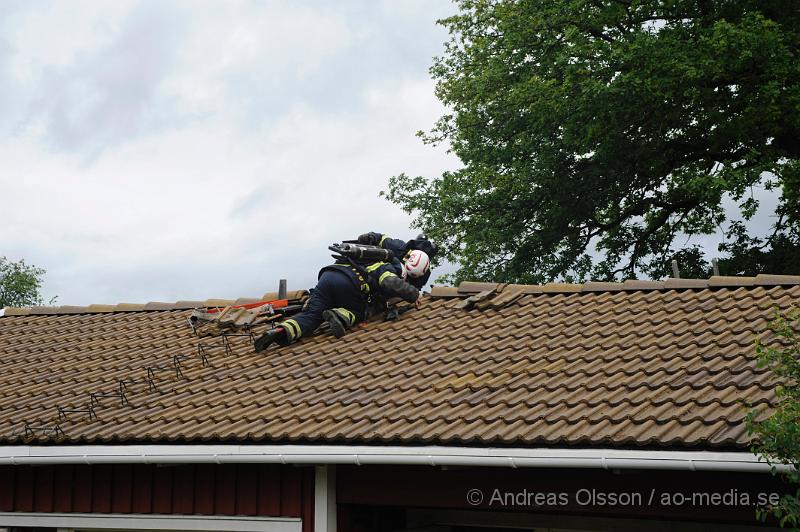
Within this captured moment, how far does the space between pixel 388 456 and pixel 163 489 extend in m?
2.61

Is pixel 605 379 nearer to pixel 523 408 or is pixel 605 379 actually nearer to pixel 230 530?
pixel 523 408

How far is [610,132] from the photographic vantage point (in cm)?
2278

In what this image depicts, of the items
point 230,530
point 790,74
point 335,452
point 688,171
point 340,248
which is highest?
point 790,74

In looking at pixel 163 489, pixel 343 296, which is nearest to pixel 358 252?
pixel 343 296

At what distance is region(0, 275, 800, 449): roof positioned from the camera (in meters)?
7.99

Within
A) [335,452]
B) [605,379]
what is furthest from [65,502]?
[605,379]

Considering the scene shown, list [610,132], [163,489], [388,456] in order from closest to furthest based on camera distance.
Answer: [388,456] → [163,489] → [610,132]

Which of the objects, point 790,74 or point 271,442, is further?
point 790,74

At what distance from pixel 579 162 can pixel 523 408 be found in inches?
665

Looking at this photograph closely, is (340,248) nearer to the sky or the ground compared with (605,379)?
nearer to the sky

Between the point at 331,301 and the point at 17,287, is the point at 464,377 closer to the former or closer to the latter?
the point at 331,301

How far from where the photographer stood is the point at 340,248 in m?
12.6

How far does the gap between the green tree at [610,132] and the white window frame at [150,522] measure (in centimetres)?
1399

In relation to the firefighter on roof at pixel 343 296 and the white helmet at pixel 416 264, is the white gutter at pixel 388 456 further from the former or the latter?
the white helmet at pixel 416 264
